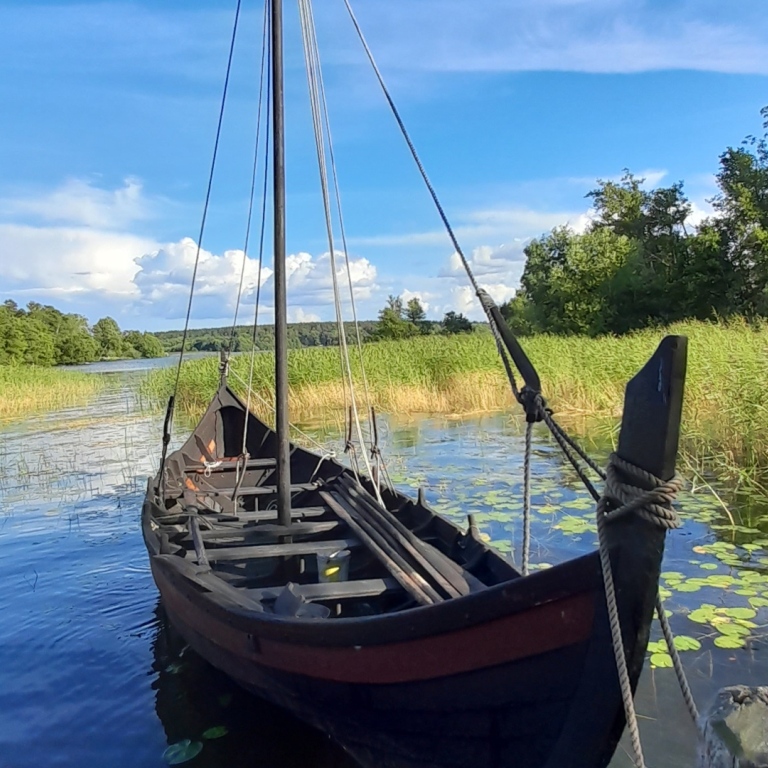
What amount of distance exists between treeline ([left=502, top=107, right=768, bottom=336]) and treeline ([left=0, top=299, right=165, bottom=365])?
37200 mm

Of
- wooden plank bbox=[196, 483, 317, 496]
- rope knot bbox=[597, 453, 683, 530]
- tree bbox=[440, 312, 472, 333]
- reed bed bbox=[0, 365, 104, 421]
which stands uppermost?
tree bbox=[440, 312, 472, 333]

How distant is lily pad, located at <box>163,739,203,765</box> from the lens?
3643 millimetres

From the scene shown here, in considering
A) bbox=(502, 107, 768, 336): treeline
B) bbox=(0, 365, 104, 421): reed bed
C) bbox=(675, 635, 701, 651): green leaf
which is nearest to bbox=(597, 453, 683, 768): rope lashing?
bbox=(675, 635, 701, 651): green leaf

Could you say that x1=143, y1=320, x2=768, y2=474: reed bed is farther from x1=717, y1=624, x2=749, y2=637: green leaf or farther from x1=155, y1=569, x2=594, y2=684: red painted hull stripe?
x1=155, y1=569, x2=594, y2=684: red painted hull stripe

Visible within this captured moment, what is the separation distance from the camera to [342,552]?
4332 mm

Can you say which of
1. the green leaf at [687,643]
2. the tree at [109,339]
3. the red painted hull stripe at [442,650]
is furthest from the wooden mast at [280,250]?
the tree at [109,339]

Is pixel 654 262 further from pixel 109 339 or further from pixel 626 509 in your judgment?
pixel 109 339

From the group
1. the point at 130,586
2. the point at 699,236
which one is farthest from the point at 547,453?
the point at 699,236

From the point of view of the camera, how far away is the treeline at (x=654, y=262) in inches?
1212

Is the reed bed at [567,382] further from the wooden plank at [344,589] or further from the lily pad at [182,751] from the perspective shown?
the lily pad at [182,751]

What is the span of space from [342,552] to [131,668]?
68.6 inches

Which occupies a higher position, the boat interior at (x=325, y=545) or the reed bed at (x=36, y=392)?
the reed bed at (x=36, y=392)

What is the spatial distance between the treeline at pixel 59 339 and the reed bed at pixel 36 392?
24586mm

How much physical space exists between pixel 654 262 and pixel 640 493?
3802 centimetres
